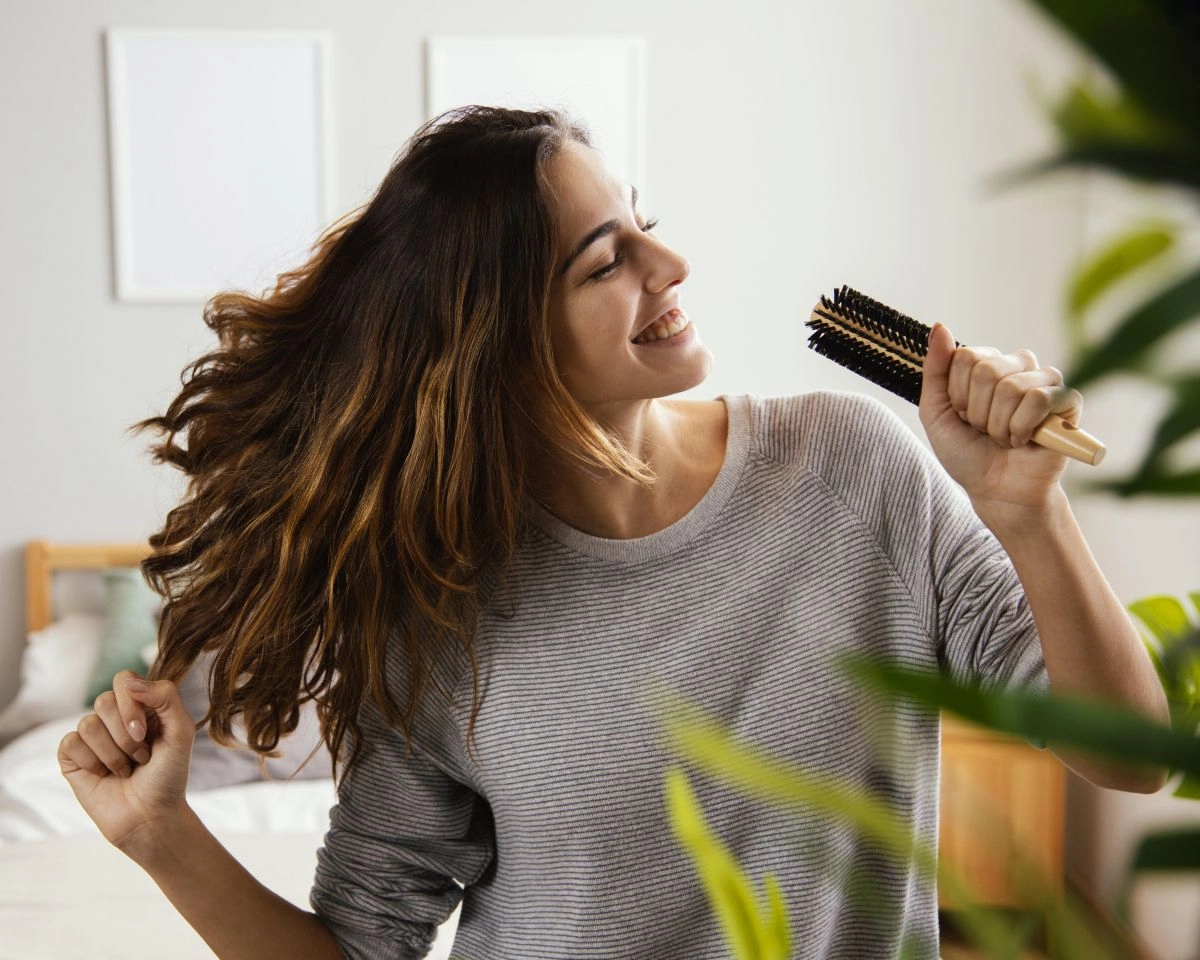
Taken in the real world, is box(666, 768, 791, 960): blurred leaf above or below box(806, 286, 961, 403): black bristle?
below

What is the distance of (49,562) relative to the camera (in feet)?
10.9

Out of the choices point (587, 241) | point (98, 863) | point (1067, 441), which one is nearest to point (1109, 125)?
point (1067, 441)

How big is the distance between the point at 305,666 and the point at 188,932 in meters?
0.99

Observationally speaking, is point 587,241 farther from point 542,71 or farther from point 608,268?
point 542,71

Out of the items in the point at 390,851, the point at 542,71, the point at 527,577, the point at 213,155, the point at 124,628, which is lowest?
the point at 124,628

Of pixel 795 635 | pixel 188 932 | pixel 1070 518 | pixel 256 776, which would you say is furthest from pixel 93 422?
pixel 1070 518

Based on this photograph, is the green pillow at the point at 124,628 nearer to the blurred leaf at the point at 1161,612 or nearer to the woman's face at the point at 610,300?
the woman's face at the point at 610,300

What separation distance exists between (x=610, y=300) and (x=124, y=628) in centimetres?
242

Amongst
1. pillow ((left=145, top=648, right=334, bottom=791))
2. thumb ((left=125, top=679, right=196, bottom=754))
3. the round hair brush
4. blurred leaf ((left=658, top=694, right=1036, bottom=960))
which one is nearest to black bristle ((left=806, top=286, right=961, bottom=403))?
the round hair brush

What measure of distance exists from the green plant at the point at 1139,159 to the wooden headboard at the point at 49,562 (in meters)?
3.39

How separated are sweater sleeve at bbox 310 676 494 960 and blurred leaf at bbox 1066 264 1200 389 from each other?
1079 millimetres

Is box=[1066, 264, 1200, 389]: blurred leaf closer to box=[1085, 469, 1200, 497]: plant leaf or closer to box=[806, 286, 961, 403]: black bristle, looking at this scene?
box=[1085, 469, 1200, 497]: plant leaf

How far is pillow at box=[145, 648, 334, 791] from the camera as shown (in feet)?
8.53

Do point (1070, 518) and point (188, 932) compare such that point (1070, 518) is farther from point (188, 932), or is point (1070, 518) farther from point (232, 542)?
point (188, 932)
